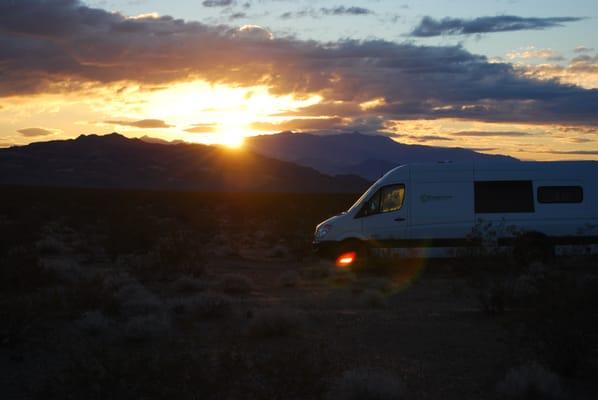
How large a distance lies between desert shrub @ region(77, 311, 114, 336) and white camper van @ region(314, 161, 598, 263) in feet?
28.0

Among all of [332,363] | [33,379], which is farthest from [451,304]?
[33,379]

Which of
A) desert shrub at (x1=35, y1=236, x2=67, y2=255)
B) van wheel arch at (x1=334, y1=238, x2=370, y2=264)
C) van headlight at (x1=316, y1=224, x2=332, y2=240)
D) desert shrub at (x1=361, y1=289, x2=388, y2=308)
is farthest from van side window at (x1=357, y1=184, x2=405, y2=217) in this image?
desert shrub at (x1=35, y1=236, x2=67, y2=255)

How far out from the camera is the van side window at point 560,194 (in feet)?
58.0

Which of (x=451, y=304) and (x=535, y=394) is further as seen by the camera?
(x=451, y=304)

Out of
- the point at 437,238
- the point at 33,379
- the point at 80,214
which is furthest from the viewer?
the point at 80,214

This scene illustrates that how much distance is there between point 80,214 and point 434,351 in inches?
1437

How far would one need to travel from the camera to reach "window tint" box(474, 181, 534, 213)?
17672mm

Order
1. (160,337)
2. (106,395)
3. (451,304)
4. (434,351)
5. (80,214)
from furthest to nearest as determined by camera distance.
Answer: (80,214) < (451,304) < (160,337) < (434,351) < (106,395)

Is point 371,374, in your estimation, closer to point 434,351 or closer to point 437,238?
point 434,351

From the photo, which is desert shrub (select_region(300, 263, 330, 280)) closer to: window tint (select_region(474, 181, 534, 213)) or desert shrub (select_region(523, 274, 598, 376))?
window tint (select_region(474, 181, 534, 213))

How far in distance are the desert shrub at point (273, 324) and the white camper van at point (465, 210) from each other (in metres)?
7.70

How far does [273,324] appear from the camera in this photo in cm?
985

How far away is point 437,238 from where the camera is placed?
1759 centimetres

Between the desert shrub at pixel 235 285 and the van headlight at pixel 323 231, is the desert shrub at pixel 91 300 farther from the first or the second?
the van headlight at pixel 323 231
